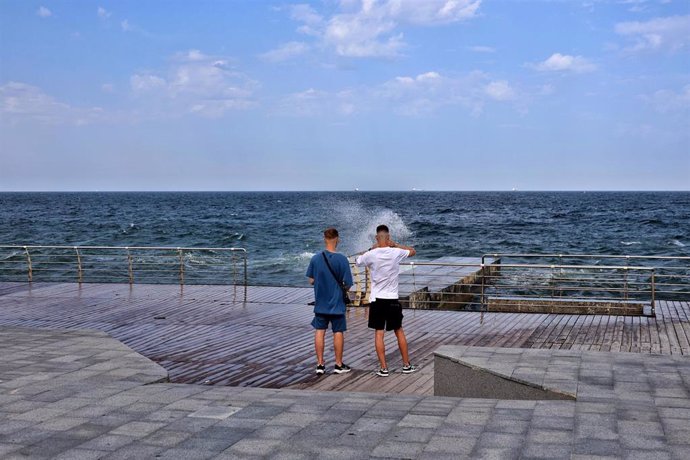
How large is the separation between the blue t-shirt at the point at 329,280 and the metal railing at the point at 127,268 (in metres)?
6.36

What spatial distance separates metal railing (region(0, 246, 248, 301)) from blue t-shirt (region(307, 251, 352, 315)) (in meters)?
6.36

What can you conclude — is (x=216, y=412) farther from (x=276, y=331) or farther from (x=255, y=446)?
(x=276, y=331)

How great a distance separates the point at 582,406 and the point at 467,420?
977 millimetres

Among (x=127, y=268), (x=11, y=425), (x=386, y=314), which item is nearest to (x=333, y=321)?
(x=386, y=314)

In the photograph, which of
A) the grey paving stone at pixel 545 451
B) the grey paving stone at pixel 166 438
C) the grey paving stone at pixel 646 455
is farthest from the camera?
the grey paving stone at pixel 166 438

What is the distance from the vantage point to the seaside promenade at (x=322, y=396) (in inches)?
210

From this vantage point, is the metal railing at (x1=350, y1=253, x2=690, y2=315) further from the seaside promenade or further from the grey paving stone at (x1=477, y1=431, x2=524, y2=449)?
the grey paving stone at (x1=477, y1=431, x2=524, y2=449)

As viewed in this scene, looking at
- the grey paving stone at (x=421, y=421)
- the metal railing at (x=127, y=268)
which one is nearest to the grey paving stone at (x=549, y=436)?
the grey paving stone at (x=421, y=421)

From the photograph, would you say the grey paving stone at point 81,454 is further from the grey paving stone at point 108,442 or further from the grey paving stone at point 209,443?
the grey paving stone at point 209,443

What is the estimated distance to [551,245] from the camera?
51.8 meters

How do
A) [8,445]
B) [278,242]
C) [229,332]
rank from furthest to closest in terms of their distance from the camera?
[278,242]
[229,332]
[8,445]

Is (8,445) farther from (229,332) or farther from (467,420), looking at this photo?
(229,332)

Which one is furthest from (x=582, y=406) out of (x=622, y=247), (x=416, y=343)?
(x=622, y=247)

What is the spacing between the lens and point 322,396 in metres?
6.94
